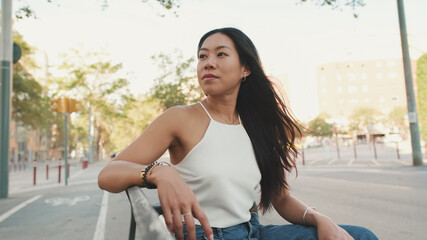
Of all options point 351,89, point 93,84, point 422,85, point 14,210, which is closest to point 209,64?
point 14,210

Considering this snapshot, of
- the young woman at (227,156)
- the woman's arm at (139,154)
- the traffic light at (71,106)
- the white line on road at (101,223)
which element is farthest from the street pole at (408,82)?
the woman's arm at (139,154)

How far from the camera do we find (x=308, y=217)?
1.76 m

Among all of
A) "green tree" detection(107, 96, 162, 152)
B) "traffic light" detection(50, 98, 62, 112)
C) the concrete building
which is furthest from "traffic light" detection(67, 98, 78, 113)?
the concrete building

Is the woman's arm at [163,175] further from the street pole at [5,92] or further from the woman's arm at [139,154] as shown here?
the street pole at [5,92]

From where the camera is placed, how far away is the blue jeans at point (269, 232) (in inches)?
61.1

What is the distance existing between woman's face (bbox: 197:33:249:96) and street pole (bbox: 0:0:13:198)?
9.28m

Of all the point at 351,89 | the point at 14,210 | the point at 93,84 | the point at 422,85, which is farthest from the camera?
the point at 351,89

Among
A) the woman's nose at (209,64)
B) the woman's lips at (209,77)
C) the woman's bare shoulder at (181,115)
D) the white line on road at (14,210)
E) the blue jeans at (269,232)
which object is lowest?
the white line on road at (14,210)

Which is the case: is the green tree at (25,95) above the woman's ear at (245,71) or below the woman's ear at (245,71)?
above

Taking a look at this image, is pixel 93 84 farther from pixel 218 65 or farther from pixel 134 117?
pixel 218 65

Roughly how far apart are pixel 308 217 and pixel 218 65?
88 cm

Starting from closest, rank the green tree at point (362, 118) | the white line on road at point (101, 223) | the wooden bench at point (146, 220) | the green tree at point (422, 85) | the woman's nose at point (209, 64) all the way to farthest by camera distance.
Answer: the wooden bench at point (146, 220), the woman's nose at point (209, 64), the white line on road at point (101, 223), the green tree at point (422, 85), the green tree at point (362, 118)

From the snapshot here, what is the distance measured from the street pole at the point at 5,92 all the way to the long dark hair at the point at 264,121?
9174mm

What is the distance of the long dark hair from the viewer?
1949 mm
